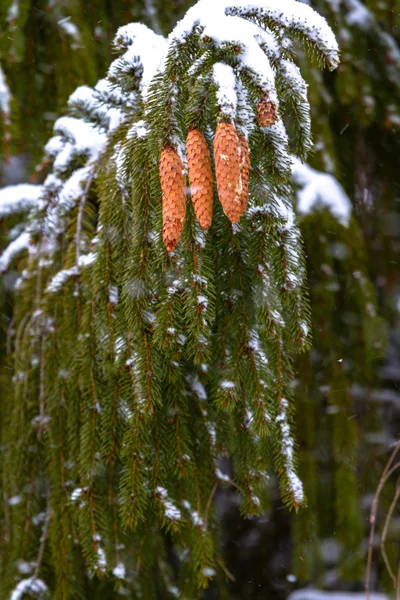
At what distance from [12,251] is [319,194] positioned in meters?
1.03

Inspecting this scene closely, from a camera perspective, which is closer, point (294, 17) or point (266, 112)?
point (266, 112)

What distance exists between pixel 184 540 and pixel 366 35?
191 centimetres

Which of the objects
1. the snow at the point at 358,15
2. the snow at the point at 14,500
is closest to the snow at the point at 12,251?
the snow at the point at 14,500

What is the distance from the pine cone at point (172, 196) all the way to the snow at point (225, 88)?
0.35ft

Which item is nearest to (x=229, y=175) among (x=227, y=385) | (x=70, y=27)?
(x=227, y=385)

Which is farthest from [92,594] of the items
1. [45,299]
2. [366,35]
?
[366,35]

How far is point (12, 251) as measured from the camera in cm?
185

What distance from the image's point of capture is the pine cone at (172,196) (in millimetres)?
847

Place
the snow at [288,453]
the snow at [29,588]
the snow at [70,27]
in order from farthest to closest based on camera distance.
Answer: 1. the snow at [70,27]
2. the snow at [29,588]
3. the snow at [288,453]

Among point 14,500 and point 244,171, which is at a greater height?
point 244,171

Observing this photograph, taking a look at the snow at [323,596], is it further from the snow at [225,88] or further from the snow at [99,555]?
the snow at [225,88]

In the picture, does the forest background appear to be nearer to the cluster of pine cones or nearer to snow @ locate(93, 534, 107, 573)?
snow @ locate(93, 534, 107, 573)

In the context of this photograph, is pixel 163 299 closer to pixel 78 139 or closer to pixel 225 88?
pixel 225 88

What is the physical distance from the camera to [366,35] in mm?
2227
